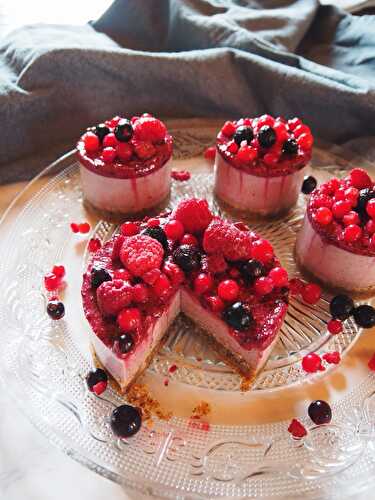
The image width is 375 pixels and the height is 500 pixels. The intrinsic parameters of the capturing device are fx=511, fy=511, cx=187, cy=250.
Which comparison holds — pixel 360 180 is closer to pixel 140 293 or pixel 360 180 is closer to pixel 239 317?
pixel 239 317

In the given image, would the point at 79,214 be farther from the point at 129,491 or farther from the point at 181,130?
the point at 129,491

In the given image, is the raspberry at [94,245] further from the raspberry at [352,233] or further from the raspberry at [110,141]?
the raspberry at [352,233]

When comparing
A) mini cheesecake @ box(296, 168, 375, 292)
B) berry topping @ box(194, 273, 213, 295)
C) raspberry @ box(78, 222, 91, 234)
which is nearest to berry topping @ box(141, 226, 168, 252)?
berry topping @ box(194, 273, 213, 295)

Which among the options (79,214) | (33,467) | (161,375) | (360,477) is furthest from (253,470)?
(79,214)

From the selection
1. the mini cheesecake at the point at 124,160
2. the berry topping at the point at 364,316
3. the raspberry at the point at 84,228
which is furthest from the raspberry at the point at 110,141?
the berry topping at the point at 364,316

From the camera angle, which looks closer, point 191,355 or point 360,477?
point 360,477

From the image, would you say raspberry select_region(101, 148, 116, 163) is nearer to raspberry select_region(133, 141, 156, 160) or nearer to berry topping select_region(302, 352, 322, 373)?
raspberry select_region(133, 141, 156, 160)
